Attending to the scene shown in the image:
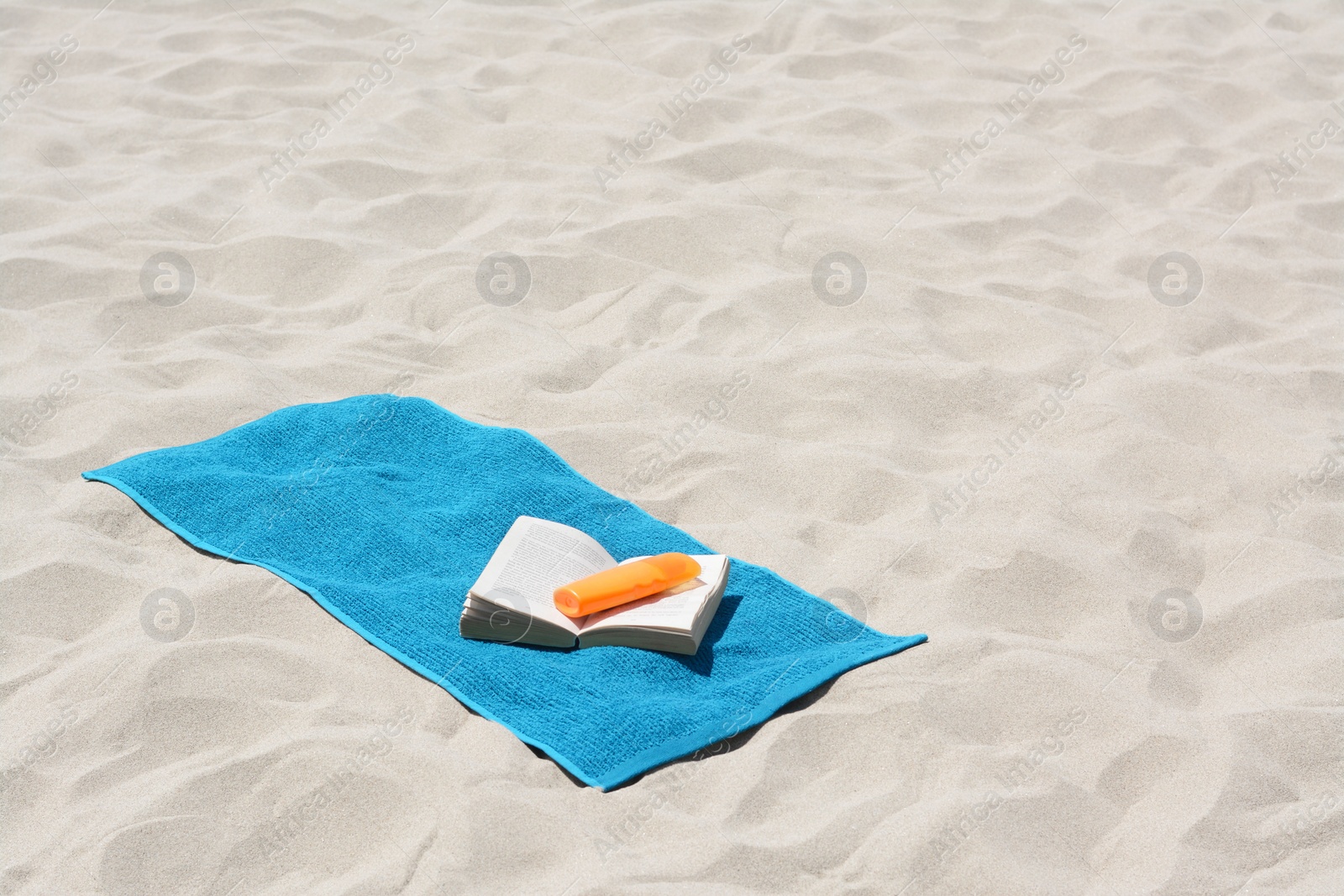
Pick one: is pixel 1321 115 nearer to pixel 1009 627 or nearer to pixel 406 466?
pixel 1009 627

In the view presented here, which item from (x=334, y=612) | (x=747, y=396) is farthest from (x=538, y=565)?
(x=747, y=396)

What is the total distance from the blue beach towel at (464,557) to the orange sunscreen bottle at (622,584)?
3.7 inches

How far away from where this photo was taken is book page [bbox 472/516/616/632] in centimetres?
222

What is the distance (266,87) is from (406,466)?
2480 millimetres

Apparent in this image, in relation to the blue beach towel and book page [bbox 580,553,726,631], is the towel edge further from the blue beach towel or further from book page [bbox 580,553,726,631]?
book page [bbox 580,553,726,631]

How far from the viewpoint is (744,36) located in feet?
16.1

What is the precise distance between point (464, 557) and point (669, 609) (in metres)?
0.52

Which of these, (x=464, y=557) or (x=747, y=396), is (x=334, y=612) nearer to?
(x=464, y=557)

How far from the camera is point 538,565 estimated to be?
Result: 2.31m

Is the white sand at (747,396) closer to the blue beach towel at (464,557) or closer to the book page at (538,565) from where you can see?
the blue beach towel at (464,557)

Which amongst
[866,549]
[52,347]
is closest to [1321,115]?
[866,549]

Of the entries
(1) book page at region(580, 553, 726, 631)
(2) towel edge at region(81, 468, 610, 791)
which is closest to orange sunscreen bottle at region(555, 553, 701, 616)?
(1) book page at region(580, 553, 726, 631)

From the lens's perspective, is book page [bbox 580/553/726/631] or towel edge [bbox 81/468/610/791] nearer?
towel edge [bbox 81/468/610/791]

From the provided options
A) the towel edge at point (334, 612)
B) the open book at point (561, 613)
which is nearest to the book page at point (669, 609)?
the open book at point (561, 613)
